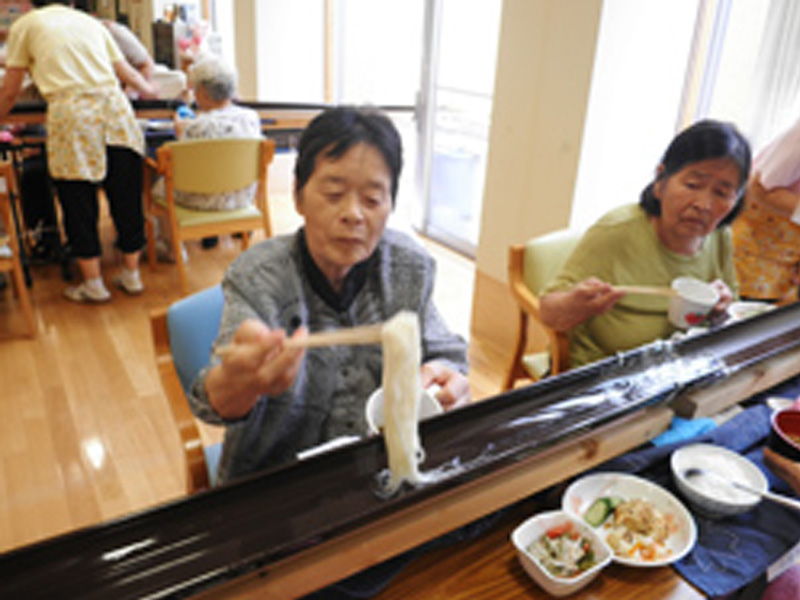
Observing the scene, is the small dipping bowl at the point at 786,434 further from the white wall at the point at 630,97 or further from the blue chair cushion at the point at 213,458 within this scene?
the white wall at the point at 630,97

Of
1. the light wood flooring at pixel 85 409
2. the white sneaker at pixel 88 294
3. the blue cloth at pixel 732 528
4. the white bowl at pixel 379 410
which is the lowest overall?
the light wood flooring at pixel 85 409

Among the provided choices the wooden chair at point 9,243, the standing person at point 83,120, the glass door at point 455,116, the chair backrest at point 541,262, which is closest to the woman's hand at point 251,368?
the chair backrest at point 541,262

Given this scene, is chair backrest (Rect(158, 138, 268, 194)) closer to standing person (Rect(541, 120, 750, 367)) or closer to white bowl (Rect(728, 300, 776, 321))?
standing person (Rect(541, 120, 750, 367))

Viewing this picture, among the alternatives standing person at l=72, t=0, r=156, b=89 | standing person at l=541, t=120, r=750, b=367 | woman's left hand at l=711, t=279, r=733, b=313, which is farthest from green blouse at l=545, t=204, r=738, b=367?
standing person at l=72, t=0, r=156, b=89

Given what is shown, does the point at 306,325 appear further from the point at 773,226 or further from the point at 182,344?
the point at 773,226

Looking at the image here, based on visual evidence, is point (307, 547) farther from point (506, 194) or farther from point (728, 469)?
point (506, 194)

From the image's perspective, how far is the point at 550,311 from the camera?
59.0 inches

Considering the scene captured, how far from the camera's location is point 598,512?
943 millimetres

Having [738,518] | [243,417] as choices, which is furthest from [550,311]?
[243,417]

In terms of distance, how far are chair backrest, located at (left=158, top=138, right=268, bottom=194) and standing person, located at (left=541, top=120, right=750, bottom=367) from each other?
2241 millimetres

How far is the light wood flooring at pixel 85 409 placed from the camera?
199 centimetres

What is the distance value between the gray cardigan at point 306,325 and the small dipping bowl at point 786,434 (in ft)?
1.82

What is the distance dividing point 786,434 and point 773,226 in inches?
38.1

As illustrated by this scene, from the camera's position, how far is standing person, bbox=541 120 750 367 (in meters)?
1.38
